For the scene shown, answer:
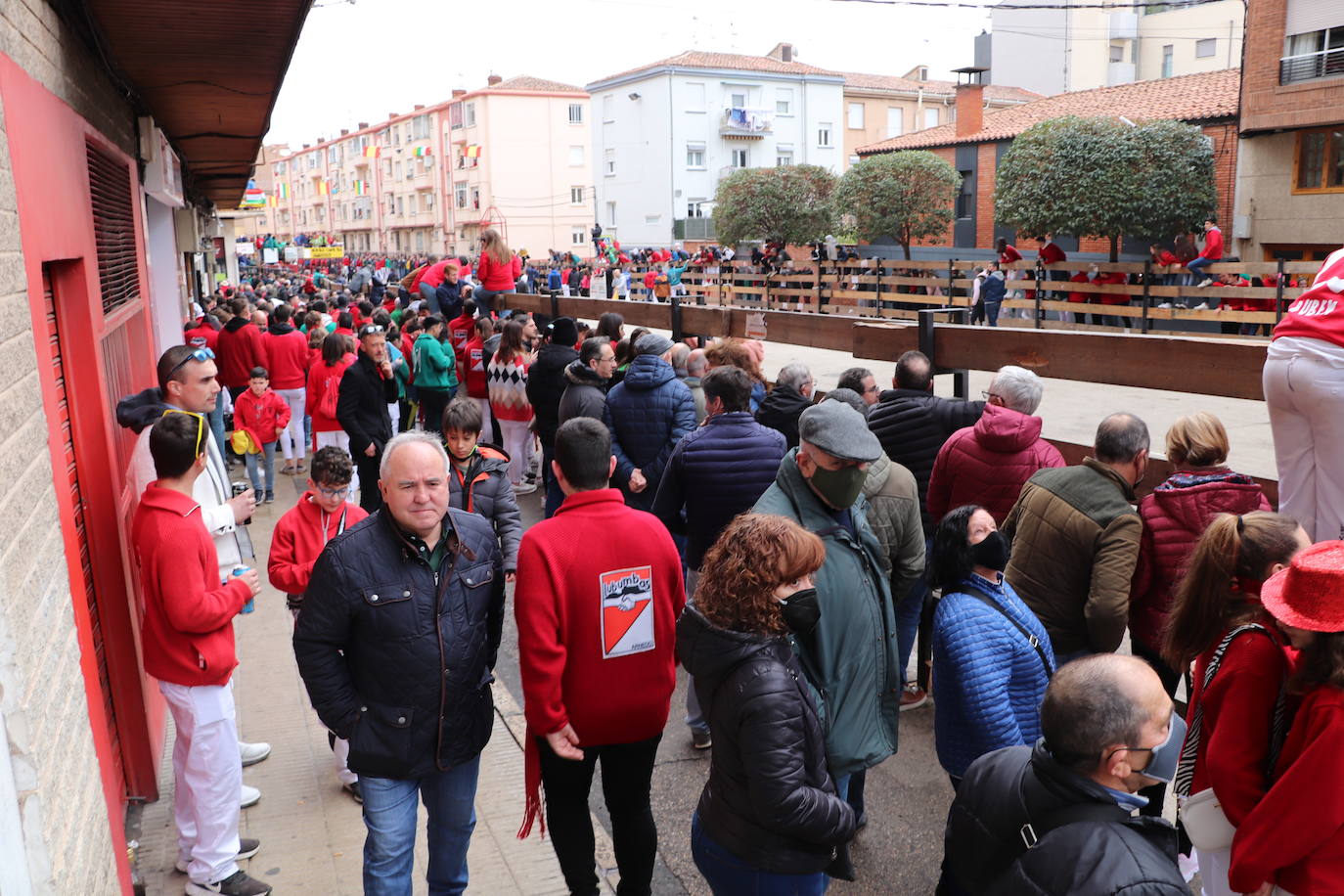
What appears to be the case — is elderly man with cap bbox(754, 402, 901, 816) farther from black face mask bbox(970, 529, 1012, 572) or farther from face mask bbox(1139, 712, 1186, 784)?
face mask bbox(1139, 712, 1186, 784)

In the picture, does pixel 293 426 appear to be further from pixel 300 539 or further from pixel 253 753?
pixel 300 539

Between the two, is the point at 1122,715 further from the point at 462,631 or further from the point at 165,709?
the point at 165,709

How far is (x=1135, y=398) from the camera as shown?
14844 millimetres

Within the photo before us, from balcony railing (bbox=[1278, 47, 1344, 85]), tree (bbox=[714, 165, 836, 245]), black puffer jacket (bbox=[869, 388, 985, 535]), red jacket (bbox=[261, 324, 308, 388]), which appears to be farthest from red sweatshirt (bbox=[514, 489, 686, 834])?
tree (bbox=[714, 165, 836, 245])

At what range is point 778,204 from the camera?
35531 mm

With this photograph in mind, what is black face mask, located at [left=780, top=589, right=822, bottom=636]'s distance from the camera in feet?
8.98

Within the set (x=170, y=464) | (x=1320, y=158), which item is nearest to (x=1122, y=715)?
(x=170, y=464)

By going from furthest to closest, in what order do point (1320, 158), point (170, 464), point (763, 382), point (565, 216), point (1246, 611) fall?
point (565, 216), point (1320, 158), point (763, 382), point (170, 464), point (1246, 611)

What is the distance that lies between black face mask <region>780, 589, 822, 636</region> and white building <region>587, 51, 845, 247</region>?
5578 cm

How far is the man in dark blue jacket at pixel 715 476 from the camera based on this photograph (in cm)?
487

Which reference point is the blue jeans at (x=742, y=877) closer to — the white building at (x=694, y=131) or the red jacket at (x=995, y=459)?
the red jacket at (x=995, y=459)

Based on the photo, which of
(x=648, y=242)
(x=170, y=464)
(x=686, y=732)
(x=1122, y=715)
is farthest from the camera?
(x=648, y=242)

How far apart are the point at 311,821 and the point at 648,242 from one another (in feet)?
186

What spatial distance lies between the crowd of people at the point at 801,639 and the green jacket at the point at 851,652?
0.01 m
